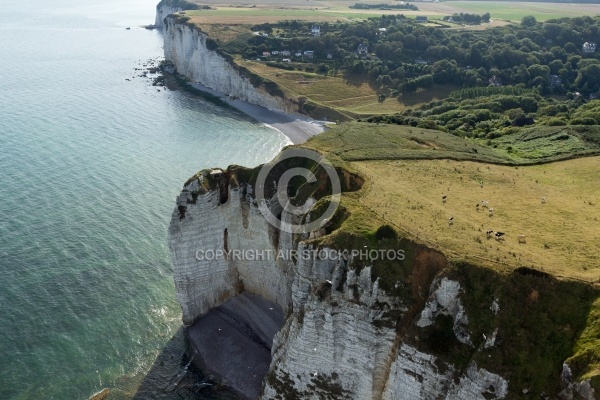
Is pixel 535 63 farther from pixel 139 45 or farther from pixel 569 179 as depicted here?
pixel 139 45

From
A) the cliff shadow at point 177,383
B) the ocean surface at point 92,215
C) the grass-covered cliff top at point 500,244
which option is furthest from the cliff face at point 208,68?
the cliff shadow at point 177,383

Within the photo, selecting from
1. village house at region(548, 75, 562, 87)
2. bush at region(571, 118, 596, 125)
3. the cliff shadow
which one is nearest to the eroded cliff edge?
the cliff shadow

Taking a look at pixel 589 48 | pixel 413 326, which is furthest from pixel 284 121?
pixel 589 48

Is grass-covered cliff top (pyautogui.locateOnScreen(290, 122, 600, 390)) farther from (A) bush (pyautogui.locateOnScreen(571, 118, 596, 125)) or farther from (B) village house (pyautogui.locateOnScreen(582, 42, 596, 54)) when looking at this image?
(B) village house (pyautogui.locateOnScreen(582, 42, 596, 54))

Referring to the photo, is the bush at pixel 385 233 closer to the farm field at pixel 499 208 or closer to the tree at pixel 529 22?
the farm field at pixel 499 208

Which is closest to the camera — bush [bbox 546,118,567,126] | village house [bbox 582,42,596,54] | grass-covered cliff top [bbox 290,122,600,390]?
grass-covered cliff top [bbox 290,122,600,390]

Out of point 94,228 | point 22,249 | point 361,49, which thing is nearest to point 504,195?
point 94,228
